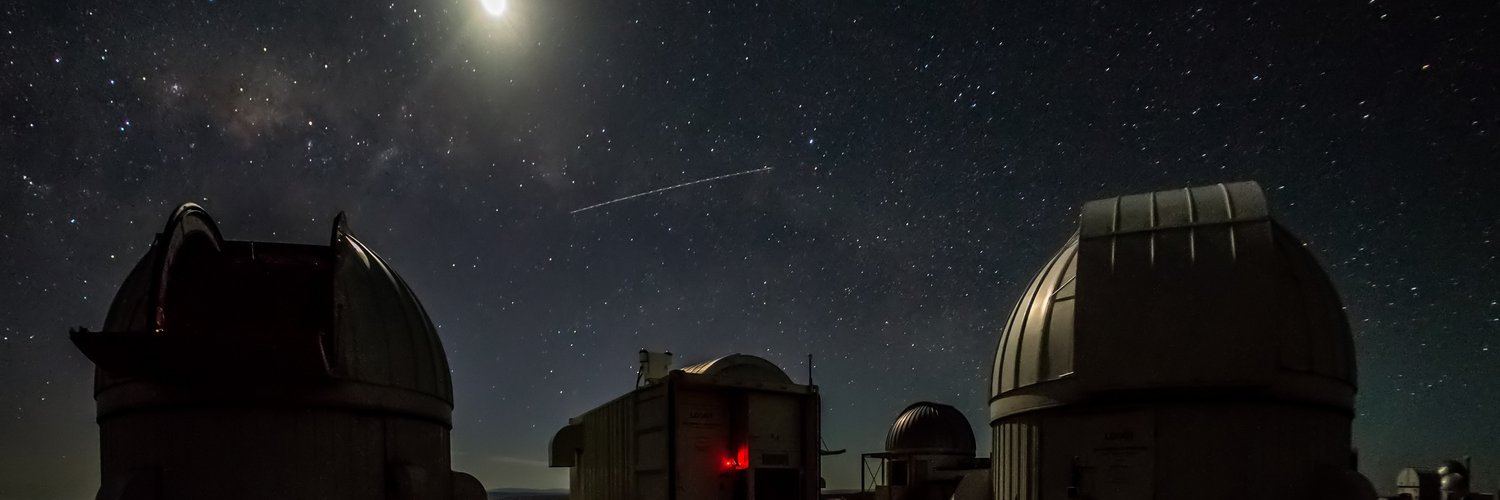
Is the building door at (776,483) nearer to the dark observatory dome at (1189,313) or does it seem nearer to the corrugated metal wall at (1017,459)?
the corrugated metal wall at (1017,459)

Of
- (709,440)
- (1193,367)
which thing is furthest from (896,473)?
(1193,367)

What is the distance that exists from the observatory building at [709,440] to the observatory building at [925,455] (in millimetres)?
14754

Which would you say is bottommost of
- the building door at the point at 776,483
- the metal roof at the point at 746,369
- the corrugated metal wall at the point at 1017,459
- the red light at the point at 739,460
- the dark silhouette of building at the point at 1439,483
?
the dark silhouette of building at the point at 1439,483

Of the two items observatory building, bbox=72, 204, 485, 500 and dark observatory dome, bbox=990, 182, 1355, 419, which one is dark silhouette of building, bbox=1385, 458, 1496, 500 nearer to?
dark observatory dome, bbox=990, 182, 1355, 419

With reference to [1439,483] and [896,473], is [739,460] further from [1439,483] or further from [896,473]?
[1439,483]

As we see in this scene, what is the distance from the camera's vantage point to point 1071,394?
27.0ft

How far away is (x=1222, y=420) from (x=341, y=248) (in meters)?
9.46

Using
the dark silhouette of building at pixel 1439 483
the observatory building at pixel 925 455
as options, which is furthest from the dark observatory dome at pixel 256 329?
the dark silhouette of building at pixel 1439 483

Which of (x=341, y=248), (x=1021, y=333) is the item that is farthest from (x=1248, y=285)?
(x=341, y=248)

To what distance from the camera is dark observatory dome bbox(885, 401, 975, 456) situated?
92.1ft

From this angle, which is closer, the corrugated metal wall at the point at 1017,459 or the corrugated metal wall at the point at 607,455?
the corrugated metal wall at the point at 1017,459

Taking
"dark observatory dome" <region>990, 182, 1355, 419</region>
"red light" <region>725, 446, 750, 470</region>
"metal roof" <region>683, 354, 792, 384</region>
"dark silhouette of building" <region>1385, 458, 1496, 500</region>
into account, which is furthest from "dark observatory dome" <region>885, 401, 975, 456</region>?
"dark observatory dome" <region>990, 182, 1355, 419</region>

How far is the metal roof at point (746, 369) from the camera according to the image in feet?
43.0

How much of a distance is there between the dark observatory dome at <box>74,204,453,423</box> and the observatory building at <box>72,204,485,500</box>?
0.01 metres
